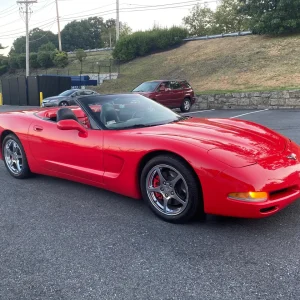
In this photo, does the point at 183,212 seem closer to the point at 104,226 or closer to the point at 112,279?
the point at 104,226

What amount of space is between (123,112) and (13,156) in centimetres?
197

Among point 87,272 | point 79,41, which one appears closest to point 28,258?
point 87,272

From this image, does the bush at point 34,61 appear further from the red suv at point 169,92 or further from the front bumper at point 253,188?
the front bumper at point 253,188

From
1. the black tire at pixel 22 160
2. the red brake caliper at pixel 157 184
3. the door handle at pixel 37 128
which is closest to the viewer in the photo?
the red brake caliper at pixel 157 184

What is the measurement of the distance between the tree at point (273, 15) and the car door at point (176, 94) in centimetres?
1314

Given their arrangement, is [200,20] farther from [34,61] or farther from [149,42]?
[34,61]

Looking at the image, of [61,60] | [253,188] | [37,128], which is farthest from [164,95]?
[61,60]

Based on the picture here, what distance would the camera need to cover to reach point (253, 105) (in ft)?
55.9

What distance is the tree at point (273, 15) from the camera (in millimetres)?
25438

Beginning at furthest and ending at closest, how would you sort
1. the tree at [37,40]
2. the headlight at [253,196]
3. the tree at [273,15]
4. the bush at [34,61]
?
the tree at [37,40], the bush at [34,61], the tree at [273,15], the headlight at [253,196]

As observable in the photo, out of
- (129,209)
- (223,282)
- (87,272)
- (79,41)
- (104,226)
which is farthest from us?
(79,41)

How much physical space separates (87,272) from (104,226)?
2.75 ft

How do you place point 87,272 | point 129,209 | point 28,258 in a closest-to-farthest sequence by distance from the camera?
point 87,272, point 28,258, point 129,209

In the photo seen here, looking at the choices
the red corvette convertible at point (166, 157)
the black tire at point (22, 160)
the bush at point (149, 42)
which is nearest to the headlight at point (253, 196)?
the red corvette convertible at point (166, 157)
